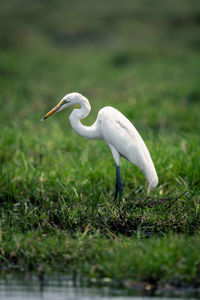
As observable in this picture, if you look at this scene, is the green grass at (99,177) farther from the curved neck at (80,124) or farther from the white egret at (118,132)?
the curved neck at (80,124)

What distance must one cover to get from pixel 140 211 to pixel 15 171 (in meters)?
2.01

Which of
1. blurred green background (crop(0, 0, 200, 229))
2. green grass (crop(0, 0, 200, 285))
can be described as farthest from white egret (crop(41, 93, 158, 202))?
blurred green background (crop(0, 0, 200, 229))

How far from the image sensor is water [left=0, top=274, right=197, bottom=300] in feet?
10.0

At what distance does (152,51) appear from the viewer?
20.2 m

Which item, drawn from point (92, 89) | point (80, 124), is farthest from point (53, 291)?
point (92, 89)

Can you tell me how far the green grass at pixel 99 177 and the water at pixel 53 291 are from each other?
192 mm

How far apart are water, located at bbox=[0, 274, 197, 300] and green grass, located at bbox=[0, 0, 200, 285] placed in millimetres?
192

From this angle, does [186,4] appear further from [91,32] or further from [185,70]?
[185,70]

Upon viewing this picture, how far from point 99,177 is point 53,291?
2.79 meters

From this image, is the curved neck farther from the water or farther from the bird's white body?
the water

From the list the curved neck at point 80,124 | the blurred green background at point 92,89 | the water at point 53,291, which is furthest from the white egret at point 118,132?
the water at point 53,291

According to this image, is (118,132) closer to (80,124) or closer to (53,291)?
(80,124)

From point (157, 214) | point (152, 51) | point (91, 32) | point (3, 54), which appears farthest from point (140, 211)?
point (91, 32)

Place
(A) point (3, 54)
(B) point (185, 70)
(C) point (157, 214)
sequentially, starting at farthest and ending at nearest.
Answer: (A) point (3, 54), (B) point (185, 70), (C) point (157, 214)
